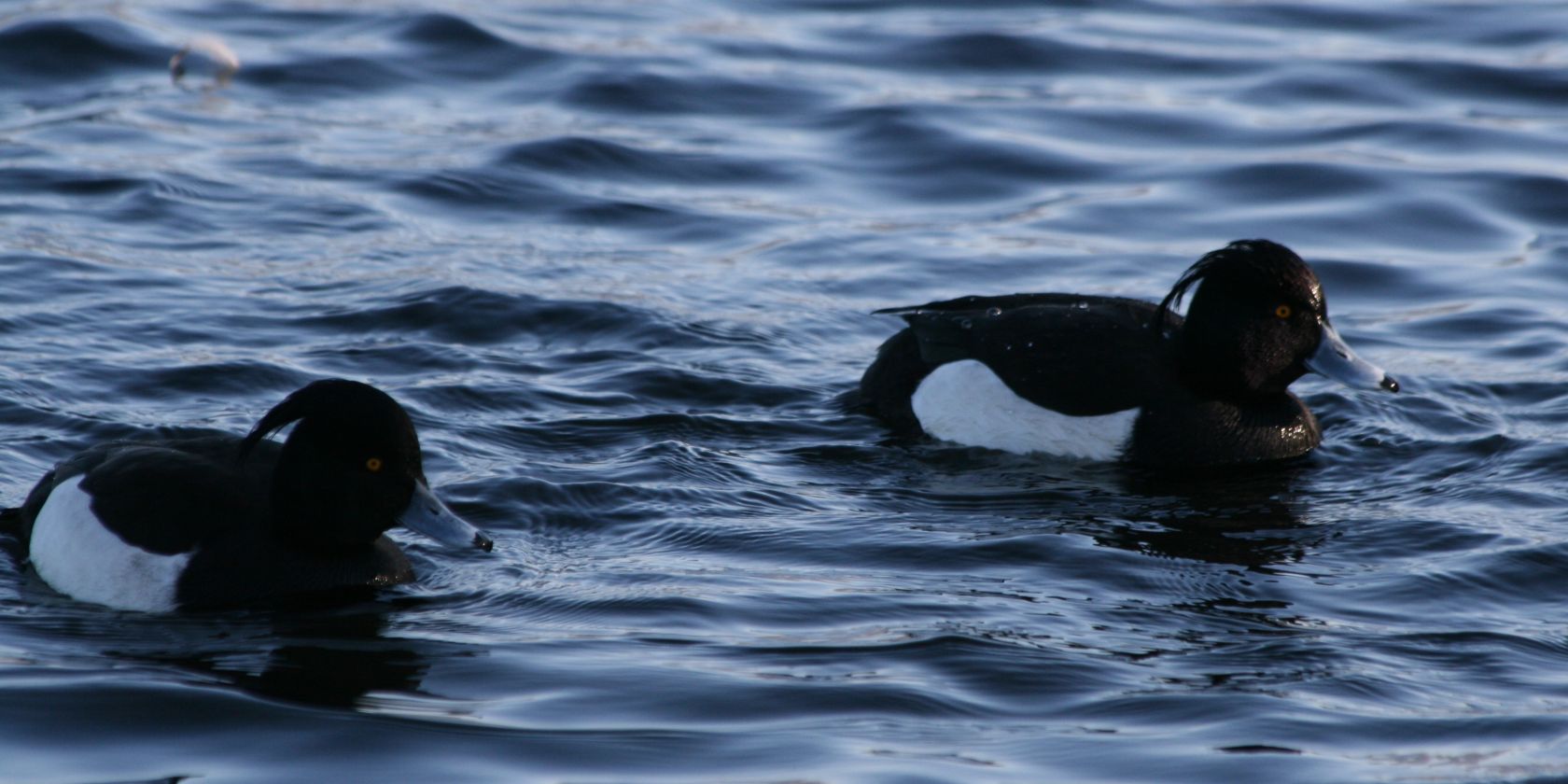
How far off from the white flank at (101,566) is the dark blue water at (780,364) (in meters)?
0.09

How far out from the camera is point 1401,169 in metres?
12.6

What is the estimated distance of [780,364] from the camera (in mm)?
9172

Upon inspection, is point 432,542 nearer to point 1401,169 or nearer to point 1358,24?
point 1401,169

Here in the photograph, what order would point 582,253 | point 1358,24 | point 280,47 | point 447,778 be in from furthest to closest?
point 1358,24 → point 280,47 → point 582,253 → point 447,778

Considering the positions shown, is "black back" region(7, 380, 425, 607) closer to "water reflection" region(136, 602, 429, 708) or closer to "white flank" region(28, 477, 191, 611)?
"white flank" region(28, 477, 191, 611)

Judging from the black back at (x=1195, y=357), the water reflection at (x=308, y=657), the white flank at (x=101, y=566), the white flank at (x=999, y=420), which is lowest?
the water reflection at (x=308, y=657)

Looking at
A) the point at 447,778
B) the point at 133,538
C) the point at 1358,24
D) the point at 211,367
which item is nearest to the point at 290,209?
the point at 211,367

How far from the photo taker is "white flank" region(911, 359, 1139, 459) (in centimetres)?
808

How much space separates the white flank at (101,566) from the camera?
6238 mm

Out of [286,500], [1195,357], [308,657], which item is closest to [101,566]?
[286,500]

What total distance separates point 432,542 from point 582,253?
12.1ft

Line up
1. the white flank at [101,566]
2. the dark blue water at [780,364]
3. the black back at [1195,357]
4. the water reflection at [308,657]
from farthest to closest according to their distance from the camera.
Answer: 1. the black back at [1195,357]
2. the white flank at [101,566]
3. the water reflection at [308,657]
4. the dark blue water at [780,364]

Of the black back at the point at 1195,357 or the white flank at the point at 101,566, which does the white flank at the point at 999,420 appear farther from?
the white flank at the point at 101,566

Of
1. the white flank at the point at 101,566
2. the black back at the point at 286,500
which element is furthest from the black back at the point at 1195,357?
the white flank at the point at 101,566
